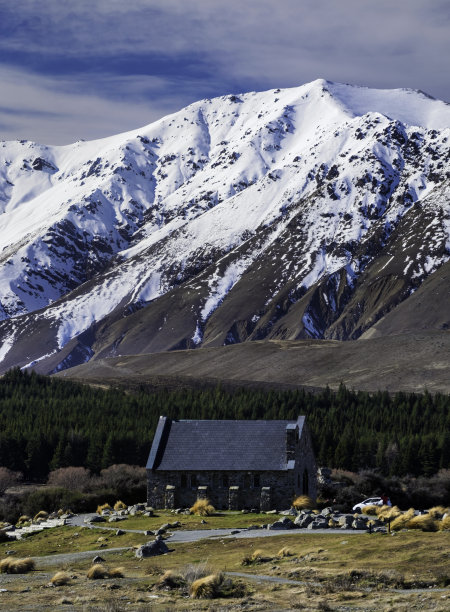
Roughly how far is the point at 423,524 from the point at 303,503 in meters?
20.3

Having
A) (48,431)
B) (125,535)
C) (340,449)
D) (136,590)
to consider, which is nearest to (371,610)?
(136,590)

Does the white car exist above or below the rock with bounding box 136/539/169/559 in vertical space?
above

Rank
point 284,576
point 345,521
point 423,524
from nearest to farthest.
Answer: point 284,576 < point 423,524 < point 345,521

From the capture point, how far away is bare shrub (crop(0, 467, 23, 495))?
419 feet

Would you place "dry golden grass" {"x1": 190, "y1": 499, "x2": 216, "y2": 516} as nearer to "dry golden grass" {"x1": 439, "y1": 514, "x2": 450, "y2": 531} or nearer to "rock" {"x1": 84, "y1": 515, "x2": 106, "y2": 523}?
"rock" {"x1": 84, "y1": 515, "x2": 106, "y2": 523}

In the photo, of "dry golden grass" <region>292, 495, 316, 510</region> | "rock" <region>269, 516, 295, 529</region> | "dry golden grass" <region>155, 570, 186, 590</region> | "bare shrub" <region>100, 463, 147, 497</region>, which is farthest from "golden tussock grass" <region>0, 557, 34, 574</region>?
"bare shrub" <region>100, 463, 147, 497</region>

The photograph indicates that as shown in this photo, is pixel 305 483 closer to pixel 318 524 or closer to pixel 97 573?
pixel 318 524

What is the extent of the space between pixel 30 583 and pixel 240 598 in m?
11.2

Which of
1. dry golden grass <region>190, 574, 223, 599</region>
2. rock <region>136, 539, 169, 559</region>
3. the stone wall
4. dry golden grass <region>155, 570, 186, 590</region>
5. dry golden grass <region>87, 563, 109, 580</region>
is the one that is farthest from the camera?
the stone wall

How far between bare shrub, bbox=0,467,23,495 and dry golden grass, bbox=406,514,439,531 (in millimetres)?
79213

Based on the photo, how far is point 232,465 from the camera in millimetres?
78375

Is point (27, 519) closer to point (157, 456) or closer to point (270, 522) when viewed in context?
point (157, 456)

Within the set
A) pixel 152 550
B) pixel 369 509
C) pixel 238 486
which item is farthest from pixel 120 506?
pixel 152 550

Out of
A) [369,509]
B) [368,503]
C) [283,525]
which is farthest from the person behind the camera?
[368,503]
